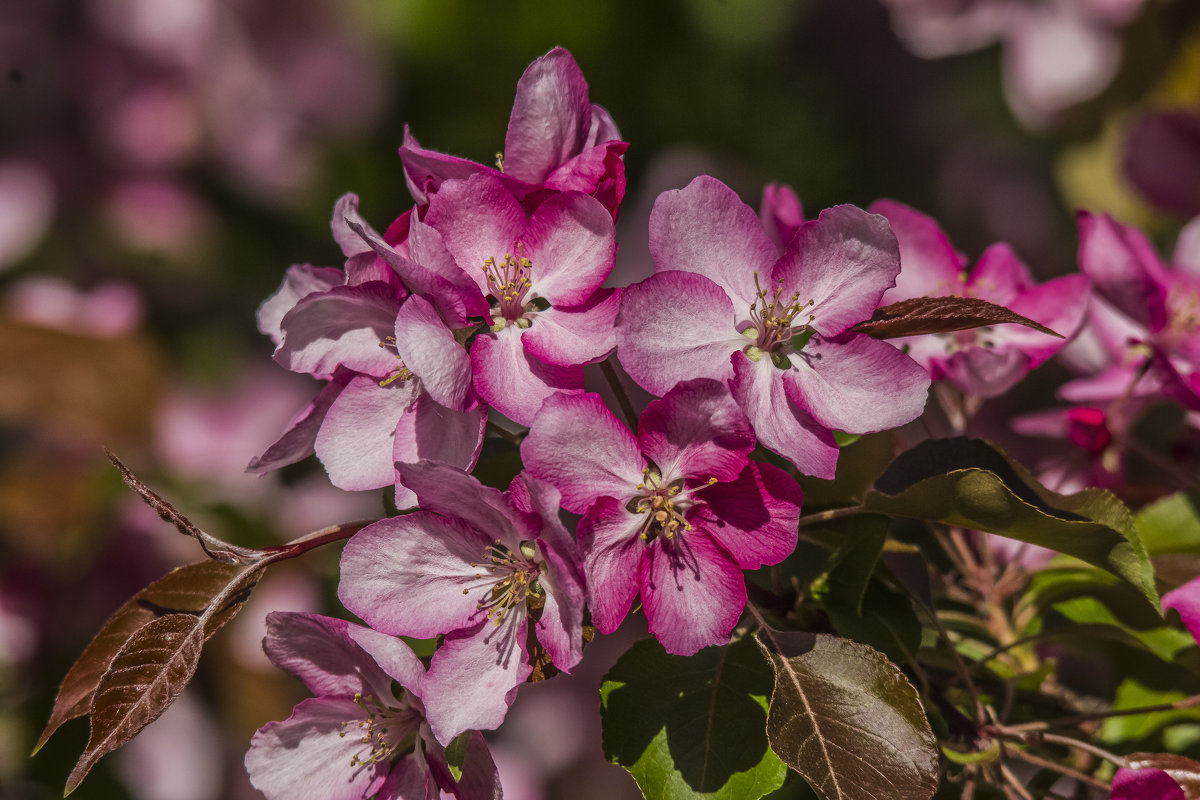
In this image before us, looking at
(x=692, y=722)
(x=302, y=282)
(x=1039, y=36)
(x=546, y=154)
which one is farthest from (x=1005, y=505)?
(x=1039, y=36)

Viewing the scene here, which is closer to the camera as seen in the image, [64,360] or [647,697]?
[647,697]

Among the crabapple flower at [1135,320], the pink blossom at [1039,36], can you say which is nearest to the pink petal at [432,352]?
the crabapple flower at [1135,320]

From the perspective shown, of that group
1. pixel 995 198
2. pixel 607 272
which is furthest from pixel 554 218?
pixel 995 198

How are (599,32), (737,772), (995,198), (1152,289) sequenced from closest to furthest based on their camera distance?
1. (737,772)
2. (1152,289)
3. (599,32)
4. (995,198)

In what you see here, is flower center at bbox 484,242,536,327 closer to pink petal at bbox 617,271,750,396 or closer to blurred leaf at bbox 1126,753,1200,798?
pink petal at bbox 617,271,750,396

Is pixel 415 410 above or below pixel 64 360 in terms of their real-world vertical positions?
above

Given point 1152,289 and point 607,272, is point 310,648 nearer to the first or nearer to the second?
point 607,272
